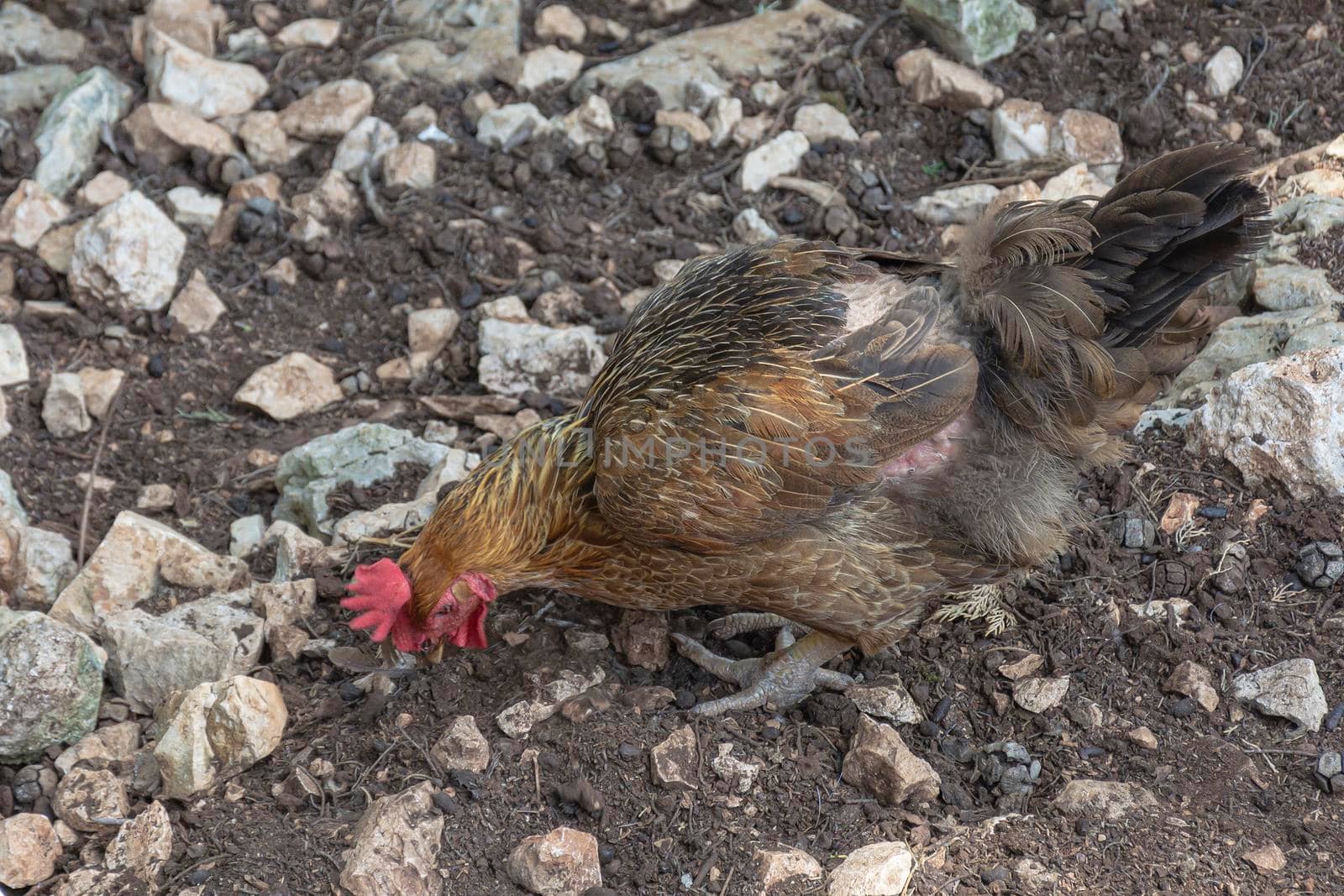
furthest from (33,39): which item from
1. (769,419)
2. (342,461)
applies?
(769,419)

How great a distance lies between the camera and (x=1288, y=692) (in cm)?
366

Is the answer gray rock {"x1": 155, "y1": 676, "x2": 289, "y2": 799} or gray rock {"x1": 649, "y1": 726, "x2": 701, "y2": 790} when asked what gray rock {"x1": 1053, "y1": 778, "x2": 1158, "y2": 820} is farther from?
gray rock {"x1": 155, "y1": 676, "x2": 289, "y2": 799}

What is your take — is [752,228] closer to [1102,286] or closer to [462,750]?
[1102,286]

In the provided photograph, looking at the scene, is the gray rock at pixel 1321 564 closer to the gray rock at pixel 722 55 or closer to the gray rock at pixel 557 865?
the gray rock at pixel 557 865

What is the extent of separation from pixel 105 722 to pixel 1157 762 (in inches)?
132

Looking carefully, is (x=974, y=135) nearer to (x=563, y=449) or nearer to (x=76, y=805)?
(x=563, y=449)

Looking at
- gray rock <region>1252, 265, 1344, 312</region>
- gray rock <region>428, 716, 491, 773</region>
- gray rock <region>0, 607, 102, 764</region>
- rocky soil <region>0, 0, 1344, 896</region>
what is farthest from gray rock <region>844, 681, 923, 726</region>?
gray rock <region>0, 607, 102, 764</region>

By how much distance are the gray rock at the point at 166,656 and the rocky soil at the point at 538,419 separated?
0.05 ft

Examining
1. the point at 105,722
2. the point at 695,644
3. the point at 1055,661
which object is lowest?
the point at 105,722

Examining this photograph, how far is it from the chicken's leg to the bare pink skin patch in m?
0.65

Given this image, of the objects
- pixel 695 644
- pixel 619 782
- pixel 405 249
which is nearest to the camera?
pixel 619 782

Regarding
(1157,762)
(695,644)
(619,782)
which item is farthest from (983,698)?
(619,782)

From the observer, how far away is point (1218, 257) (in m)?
3.29

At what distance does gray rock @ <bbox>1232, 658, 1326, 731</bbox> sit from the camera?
11.9ft
